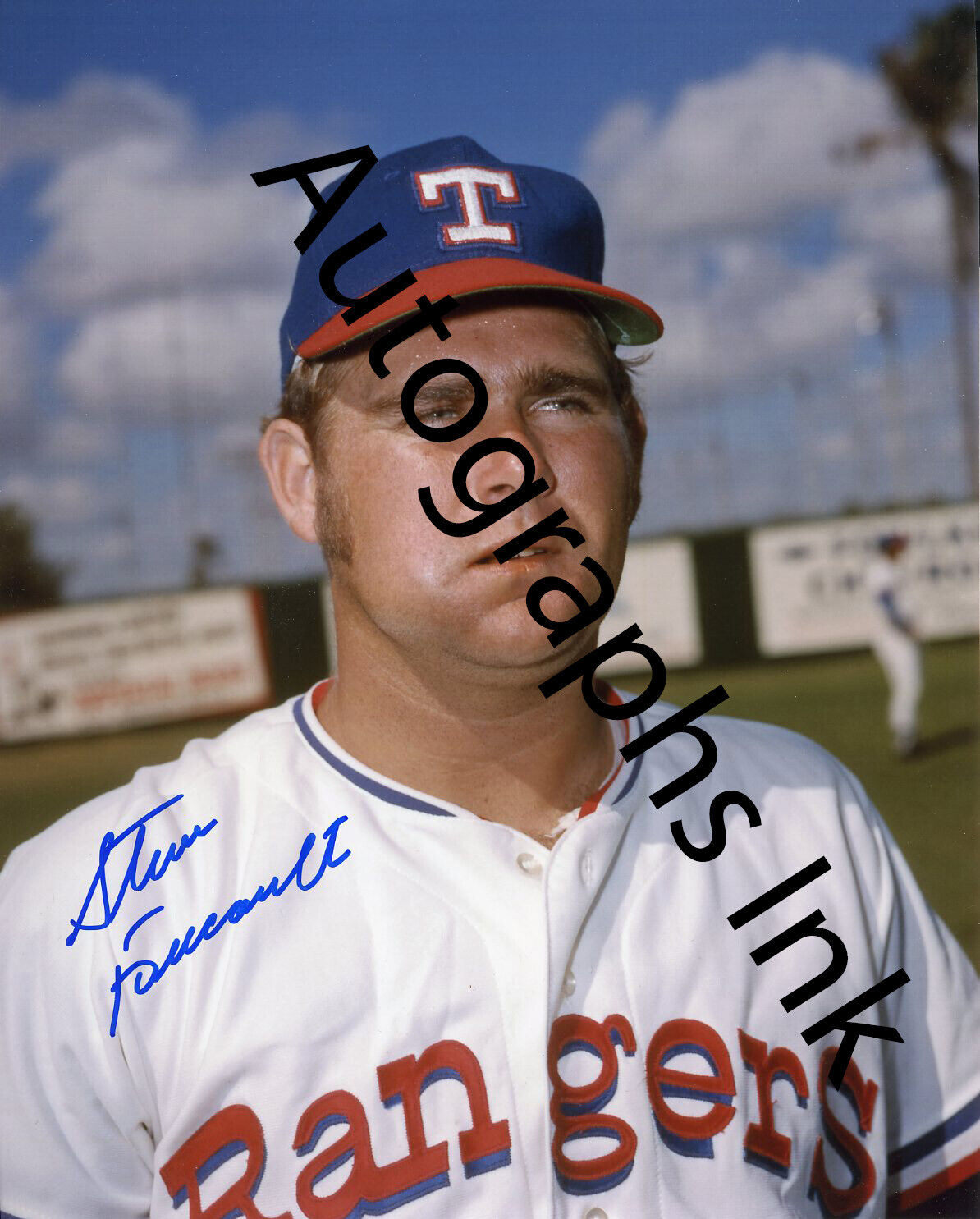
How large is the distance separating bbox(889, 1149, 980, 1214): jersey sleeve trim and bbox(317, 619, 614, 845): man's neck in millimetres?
695

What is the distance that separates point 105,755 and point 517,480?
154 centimetres

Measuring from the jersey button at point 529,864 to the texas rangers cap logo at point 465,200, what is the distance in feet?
2.37

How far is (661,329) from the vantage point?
4.48ft

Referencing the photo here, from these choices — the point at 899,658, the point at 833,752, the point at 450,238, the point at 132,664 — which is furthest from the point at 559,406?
the point at 899,658

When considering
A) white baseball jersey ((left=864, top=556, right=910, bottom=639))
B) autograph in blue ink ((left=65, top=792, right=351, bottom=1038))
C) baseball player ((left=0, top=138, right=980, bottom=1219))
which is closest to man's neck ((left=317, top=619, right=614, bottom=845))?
baseball player ((left=0, top=138, right=980, bottom=1219))

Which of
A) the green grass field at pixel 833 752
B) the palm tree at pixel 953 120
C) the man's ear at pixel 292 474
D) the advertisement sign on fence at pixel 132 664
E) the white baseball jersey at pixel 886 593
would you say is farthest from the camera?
the white baseball jersey at pixel 886 593

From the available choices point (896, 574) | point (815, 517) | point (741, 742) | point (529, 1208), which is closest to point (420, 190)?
point (741, 742)

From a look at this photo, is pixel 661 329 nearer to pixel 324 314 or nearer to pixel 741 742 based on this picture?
pixel 324 314

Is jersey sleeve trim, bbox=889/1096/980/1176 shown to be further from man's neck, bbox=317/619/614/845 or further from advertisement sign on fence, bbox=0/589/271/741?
advertisement sign on fence, bbox=0/589/271/741

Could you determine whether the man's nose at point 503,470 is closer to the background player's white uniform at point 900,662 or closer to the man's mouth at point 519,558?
the man's mouth at point 519,558

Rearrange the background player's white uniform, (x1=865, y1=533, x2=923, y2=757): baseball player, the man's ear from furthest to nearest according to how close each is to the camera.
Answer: the background player's white uniform
(x1=865, y1=533, x2=923, y2=757): baseball player
the man's ear

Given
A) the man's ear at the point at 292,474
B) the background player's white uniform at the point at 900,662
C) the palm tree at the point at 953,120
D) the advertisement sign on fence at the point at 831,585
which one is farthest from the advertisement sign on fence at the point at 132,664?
the background player's white uniform at the point at 900,662

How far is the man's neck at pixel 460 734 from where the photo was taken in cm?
123

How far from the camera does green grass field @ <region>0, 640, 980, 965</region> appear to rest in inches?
67.7
